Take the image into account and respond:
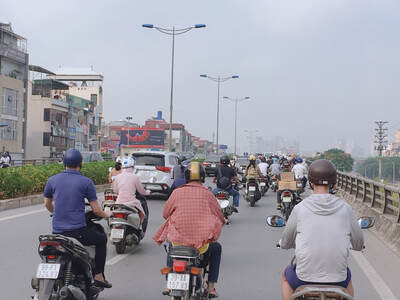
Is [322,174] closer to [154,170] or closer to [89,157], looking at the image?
[154,170]

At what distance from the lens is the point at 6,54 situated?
53.8m

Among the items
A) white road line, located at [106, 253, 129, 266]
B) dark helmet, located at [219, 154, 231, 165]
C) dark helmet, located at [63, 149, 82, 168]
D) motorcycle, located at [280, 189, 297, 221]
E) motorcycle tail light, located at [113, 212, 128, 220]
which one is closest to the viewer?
dark helmet, located at [63, 149, 82, 168]

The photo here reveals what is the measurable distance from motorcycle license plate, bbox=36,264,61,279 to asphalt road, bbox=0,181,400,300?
4.96ft

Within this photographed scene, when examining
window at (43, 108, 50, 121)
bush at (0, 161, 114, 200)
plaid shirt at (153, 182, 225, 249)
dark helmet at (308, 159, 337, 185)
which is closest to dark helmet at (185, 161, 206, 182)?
plaid shirt at (153, 182, 225, 249)

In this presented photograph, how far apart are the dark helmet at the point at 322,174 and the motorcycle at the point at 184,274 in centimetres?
145

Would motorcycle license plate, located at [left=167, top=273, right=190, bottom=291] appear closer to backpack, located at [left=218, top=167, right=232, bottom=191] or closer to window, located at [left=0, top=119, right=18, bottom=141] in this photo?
backpack, located at [left=218, top=167, right=232, bottom=191]

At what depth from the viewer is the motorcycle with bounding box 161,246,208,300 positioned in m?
4.70

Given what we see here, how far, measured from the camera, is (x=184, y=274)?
474cm

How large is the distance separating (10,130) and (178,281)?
52.2m

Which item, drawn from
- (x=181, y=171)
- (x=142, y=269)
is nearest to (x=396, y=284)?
(x=142, y=269)

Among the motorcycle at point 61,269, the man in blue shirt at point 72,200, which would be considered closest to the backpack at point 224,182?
the man in blue shirt at point 72,200

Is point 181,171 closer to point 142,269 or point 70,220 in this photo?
point 142,269

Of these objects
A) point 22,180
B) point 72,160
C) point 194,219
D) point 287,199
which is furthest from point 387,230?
point 22,180

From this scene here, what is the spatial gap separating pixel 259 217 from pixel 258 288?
814cm
